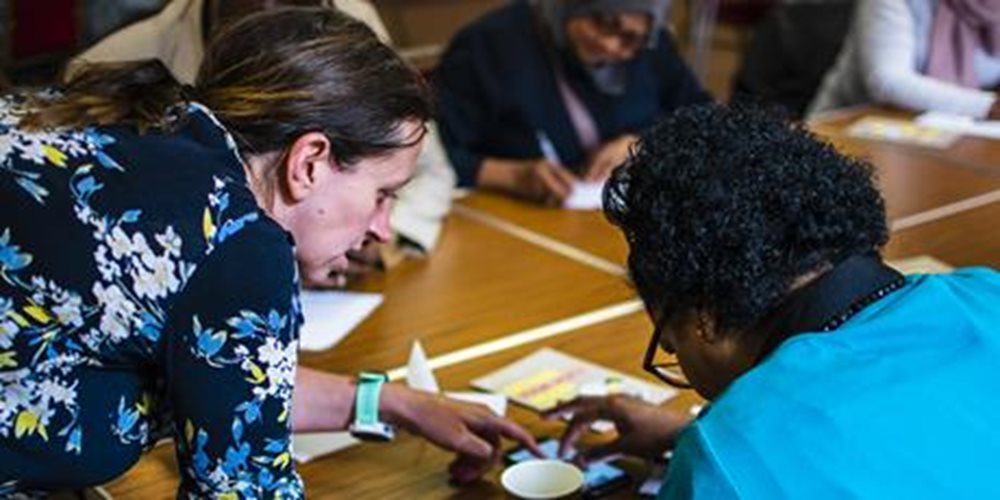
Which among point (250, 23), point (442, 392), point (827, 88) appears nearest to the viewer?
point (250, 23)

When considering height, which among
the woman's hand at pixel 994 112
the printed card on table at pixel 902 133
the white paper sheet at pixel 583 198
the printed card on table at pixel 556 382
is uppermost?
the printed card on table at pixel 556 382

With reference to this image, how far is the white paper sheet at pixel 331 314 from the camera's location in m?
2.05

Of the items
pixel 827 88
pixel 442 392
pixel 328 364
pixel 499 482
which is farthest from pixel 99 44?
pixel 827 88

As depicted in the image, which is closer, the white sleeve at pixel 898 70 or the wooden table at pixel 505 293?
the wooden table at pixel 505 293

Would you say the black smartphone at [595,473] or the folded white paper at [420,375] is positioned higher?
the black smartphone at [595,473]

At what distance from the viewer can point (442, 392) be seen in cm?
187

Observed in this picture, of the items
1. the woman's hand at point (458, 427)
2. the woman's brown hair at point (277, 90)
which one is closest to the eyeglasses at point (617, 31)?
the woman's hand at point (458, 427)

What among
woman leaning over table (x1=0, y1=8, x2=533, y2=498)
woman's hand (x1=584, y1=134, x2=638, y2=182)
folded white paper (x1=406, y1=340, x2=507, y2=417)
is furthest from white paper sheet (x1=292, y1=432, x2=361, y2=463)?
woman's hand (x1=584, y1=134, x2=638, y2=182)

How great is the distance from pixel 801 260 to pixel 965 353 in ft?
0.51

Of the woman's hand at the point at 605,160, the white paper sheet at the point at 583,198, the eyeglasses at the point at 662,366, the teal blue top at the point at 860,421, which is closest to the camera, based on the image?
the teal blue top at the point at 860,421

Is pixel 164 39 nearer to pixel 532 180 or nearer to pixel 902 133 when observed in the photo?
pixel 532 180

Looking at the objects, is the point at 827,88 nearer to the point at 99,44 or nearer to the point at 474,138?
the point at 474,138

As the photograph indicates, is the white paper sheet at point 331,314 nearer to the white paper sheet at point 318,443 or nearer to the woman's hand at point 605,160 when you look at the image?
the white paper sheet at point 318,443

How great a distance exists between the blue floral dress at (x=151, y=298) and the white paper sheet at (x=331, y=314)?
0.72m
